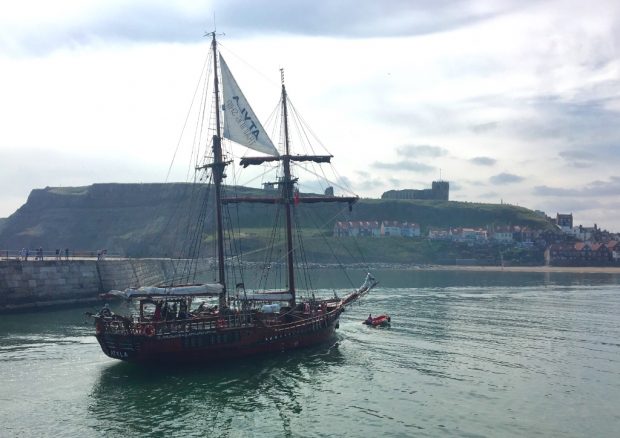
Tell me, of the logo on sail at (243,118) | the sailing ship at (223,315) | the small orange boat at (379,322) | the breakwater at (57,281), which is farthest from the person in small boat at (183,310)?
the breakwater at (57,281)

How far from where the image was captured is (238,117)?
1934 inches

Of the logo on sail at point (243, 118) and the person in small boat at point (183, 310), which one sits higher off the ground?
the logo on sail at point (243, 118)

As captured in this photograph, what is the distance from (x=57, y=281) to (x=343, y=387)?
49.6m

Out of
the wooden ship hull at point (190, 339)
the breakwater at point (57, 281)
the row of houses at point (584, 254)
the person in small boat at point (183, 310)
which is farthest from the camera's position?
the row of houses at point (584, 254)

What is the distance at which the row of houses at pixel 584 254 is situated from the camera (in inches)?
7530

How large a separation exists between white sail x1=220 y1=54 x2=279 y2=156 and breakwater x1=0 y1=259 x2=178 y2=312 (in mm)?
34554

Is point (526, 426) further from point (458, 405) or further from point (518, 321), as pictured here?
point (518, 321)

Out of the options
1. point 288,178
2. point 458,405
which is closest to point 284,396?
point 458,405

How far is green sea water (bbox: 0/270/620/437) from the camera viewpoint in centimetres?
2908

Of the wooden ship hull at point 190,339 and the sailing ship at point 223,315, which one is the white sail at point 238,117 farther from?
the wooden ship hull at point 190,339

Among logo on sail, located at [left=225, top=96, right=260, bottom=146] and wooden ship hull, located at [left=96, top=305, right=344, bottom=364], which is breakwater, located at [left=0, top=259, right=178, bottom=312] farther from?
logo on sail, located at [left=225, top=96, right=260, bottom=146]

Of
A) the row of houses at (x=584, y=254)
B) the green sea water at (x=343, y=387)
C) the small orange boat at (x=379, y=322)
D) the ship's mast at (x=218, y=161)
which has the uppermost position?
the ship's mast at (x=218, y=161)

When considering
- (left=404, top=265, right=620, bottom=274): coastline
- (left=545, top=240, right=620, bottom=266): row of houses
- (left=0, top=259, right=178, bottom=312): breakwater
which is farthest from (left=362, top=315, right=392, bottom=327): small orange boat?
(left=545, top=240, right=620, bottom=266): row of houses

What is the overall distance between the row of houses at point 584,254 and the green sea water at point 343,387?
146 metres
